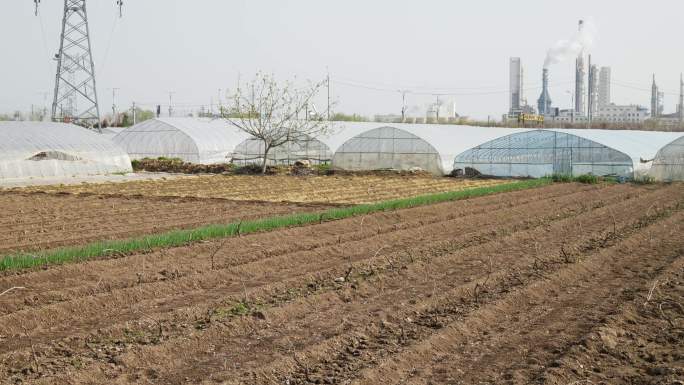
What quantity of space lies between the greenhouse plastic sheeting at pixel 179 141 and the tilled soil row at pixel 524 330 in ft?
95.0

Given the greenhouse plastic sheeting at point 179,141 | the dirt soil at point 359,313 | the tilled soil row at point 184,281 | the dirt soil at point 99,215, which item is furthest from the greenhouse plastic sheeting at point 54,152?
the tilled soil row at point 184,281

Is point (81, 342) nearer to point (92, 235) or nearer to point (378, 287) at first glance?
point (378, 287)

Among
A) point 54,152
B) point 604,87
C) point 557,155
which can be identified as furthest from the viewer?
point 604,87

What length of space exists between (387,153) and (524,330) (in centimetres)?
2644

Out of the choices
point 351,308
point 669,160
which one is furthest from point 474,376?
point 669,160

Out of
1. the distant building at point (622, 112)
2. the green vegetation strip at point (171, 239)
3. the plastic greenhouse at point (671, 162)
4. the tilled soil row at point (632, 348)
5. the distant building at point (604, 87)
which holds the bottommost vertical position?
the tilled soil row at point (632, 348)

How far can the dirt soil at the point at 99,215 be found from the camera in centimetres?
1296

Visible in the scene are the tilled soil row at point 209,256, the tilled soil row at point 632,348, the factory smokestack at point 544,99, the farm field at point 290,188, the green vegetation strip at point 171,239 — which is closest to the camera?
the tilled soil row at point 632,348

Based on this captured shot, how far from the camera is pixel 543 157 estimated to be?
30.0m

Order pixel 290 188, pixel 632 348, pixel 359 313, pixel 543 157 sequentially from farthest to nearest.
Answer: pixel 543 157 < pixel 290 188 < pixel 359 313 < pixel 632 348

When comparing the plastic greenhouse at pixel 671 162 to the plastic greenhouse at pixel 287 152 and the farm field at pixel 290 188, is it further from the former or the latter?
the plastic greenhouse at pixel 287 152

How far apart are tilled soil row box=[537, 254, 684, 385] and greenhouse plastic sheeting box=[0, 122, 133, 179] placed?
82.1 ft

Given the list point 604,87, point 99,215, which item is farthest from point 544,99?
point 99,215

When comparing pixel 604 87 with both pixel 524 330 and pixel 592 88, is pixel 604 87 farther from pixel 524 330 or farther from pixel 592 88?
pixel 524 330
